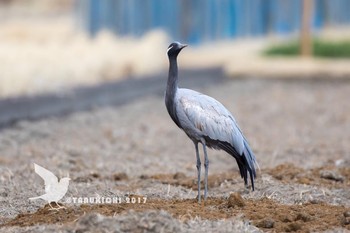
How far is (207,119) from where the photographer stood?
20.4ft

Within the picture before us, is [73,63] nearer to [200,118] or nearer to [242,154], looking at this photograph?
[242,154]

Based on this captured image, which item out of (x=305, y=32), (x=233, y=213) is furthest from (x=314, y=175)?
(x=305, y=32)

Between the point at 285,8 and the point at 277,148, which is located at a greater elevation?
the point at 285,8

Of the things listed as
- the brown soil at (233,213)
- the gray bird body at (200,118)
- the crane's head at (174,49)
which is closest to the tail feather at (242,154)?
the gray bird body at (200,118)

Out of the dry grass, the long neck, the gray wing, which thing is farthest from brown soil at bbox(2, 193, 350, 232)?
the dry grass

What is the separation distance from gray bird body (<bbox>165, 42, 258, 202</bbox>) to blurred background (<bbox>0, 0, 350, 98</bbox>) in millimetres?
5980

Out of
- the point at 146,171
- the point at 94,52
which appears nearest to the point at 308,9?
the point at 94,52

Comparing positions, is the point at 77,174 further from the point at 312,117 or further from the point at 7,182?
the point at 312,117

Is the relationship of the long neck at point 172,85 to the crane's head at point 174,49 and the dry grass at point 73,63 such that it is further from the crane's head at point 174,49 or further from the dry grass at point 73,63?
the dry grass at point 73,63

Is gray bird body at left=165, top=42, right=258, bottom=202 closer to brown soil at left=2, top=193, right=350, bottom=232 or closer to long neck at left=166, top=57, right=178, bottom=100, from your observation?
long neck at left=166, top=57, right=178, bottom=100

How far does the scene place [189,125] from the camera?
620 centimetres

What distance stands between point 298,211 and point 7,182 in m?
2.37

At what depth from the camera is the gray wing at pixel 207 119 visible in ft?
20.3

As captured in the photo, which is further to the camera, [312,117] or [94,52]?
[94,52]
